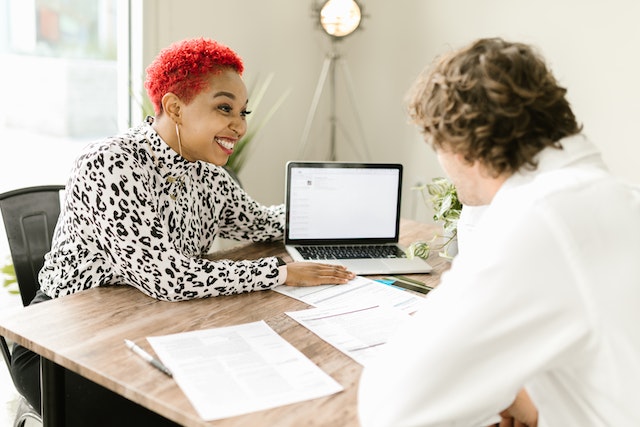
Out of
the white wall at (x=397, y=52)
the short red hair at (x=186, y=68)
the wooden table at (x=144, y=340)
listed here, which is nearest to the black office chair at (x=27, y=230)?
the wooden table at (x=144, y=340)

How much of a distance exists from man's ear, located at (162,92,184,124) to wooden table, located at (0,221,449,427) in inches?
17.4

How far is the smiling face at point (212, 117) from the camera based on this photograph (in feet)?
5.44

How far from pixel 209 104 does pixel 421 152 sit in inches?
94.7

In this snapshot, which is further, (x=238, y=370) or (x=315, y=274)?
(x=315, y=274)

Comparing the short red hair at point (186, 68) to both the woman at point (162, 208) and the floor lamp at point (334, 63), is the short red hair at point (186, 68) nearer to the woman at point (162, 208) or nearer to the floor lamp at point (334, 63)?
the woman at point (162, 208)

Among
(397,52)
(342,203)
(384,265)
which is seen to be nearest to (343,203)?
(342,203)

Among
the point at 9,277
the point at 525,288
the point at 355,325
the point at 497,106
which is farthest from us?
the point at 9,277

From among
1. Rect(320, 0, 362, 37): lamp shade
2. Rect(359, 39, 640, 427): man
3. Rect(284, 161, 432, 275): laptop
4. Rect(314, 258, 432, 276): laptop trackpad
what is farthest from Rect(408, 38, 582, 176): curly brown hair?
Rect(320, 0, 362, 37): lamp shade

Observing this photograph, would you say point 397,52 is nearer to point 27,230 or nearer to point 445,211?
point 445,211

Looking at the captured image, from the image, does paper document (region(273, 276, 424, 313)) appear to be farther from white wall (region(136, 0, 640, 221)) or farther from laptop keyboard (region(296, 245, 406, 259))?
white wall (region(136, 0, 640, 221))

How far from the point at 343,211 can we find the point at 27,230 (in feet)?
2.94

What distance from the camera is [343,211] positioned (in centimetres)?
200

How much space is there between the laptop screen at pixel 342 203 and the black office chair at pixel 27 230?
2.24 feet

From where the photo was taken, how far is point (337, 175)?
1.98 m
